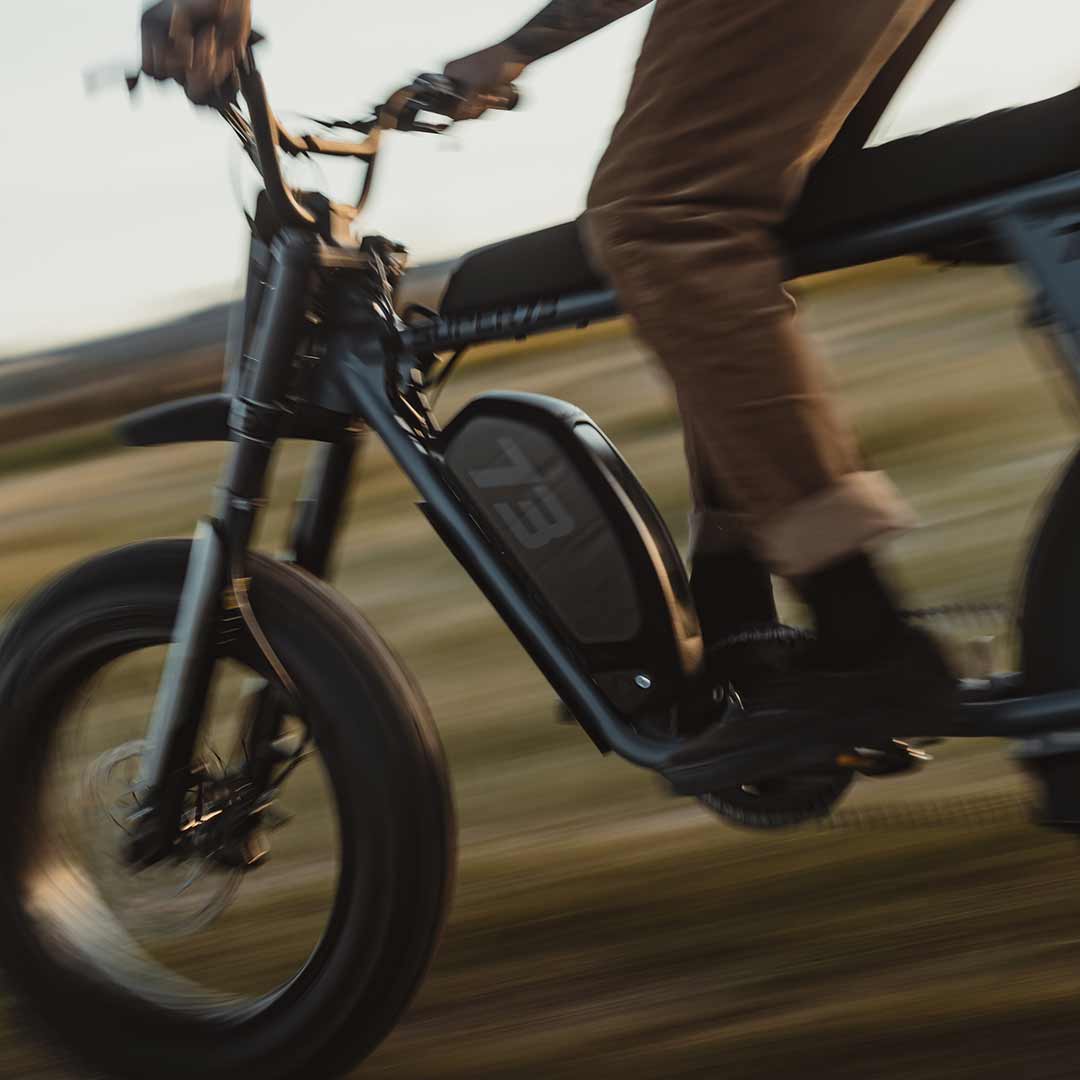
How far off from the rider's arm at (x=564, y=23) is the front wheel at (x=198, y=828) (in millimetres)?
737

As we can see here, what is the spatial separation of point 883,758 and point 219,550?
88 cm

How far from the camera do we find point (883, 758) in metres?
2.06

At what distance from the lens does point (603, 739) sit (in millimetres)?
2164

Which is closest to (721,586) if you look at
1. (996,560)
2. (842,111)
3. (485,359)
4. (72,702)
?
(842,111)

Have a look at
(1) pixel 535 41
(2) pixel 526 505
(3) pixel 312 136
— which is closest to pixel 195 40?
(3) pixel 312 136

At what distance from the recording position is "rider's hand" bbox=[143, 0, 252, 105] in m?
1.99

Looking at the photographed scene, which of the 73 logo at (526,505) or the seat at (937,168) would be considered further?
the 73 logo at (526,505)

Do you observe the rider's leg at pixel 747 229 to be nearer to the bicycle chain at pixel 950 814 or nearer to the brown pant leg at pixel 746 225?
the brown pant leg at pixel 746 225

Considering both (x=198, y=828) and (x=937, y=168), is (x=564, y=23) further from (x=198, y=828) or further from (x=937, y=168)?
(x=198, y=828)

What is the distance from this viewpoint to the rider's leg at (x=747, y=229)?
184 cm

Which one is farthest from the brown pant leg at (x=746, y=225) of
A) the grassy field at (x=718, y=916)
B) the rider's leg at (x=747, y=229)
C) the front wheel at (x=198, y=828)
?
the front wheel at (x=198, y=828)

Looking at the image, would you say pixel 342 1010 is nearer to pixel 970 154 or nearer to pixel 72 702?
pixel 72 702

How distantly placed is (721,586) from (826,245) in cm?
54

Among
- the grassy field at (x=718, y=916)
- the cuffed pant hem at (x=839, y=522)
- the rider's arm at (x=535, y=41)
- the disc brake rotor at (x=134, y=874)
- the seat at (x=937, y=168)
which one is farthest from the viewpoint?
the disc brake rotor at (x=134, y=874)
